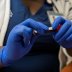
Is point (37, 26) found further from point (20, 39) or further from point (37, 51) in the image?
point (37, 51)

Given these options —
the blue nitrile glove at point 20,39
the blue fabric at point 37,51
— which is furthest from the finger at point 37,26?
the blue fabric at point 37,51

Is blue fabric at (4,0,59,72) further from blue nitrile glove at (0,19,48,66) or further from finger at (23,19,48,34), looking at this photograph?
finger at (23,19,48,34)

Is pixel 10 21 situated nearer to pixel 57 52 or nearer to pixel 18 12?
pixel 18 12

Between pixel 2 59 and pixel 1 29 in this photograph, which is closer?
pixel 2 59

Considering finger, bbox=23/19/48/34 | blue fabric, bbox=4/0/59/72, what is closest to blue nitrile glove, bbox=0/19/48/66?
finger, bbox=23/19/48/34

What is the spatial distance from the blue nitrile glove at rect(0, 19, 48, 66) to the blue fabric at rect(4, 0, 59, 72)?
0.15m

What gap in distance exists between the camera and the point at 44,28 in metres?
0.66

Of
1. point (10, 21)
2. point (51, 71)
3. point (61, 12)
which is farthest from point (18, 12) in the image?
point (51, 71)

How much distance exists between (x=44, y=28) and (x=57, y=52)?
1.12 ft

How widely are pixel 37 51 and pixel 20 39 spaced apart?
10.8 inches

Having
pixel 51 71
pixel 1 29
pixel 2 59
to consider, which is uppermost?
pixel 1 29

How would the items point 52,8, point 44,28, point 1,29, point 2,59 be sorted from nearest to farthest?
1. point 44,28
2. point 2,59
3. point 1,29
4. point 52,8

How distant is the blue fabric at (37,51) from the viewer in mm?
901

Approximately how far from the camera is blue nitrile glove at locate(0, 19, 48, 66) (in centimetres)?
66
